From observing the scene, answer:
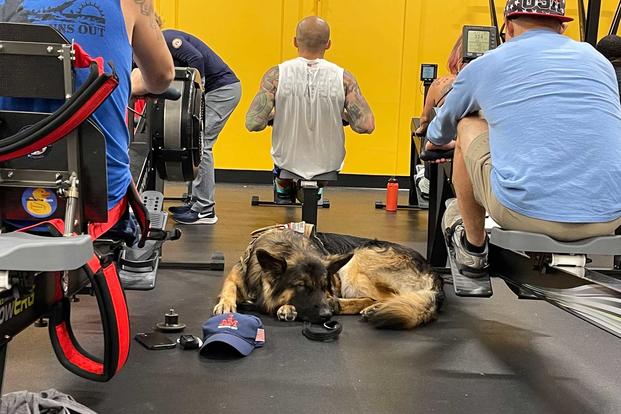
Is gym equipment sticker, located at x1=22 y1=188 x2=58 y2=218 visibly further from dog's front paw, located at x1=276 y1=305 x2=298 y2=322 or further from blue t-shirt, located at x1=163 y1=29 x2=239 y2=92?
blue t-shirt, located at x1=163 y1=29 x2=239 y2=92

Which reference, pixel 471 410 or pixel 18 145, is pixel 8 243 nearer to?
pixel 18 145

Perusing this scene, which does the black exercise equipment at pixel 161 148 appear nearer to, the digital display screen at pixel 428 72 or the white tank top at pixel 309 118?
the white tank top at pixel 309 118

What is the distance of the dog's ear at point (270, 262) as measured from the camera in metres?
2.94

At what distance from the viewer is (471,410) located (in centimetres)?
195

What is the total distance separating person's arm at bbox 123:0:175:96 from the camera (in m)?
1.63

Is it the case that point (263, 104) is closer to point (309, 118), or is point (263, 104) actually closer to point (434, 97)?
point (309, 118)

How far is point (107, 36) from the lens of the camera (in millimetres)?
1463

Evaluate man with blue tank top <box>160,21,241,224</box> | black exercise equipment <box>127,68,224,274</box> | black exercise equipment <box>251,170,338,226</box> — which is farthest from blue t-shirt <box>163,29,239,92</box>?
black exercise equipment <box>127,68,224,274</box>

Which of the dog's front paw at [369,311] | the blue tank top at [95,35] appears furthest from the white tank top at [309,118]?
the blue tank top at [95,35]

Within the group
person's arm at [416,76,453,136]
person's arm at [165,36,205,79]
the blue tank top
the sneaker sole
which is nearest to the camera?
the blue tank top

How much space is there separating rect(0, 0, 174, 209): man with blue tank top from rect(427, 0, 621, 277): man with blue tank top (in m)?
1.17

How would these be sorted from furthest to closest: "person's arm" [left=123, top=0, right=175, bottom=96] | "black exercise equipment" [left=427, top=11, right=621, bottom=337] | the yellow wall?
the yellow wall, "black exercise equipment" [left=427, top=11, right=621, bottom=337], "person's arm" [left=123, top=0, right=175, bottom=96]

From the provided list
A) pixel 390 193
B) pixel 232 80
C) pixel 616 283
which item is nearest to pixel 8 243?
pixel 616 283

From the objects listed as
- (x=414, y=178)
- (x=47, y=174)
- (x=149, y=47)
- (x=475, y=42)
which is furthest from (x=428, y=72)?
(x=47, y=174)
